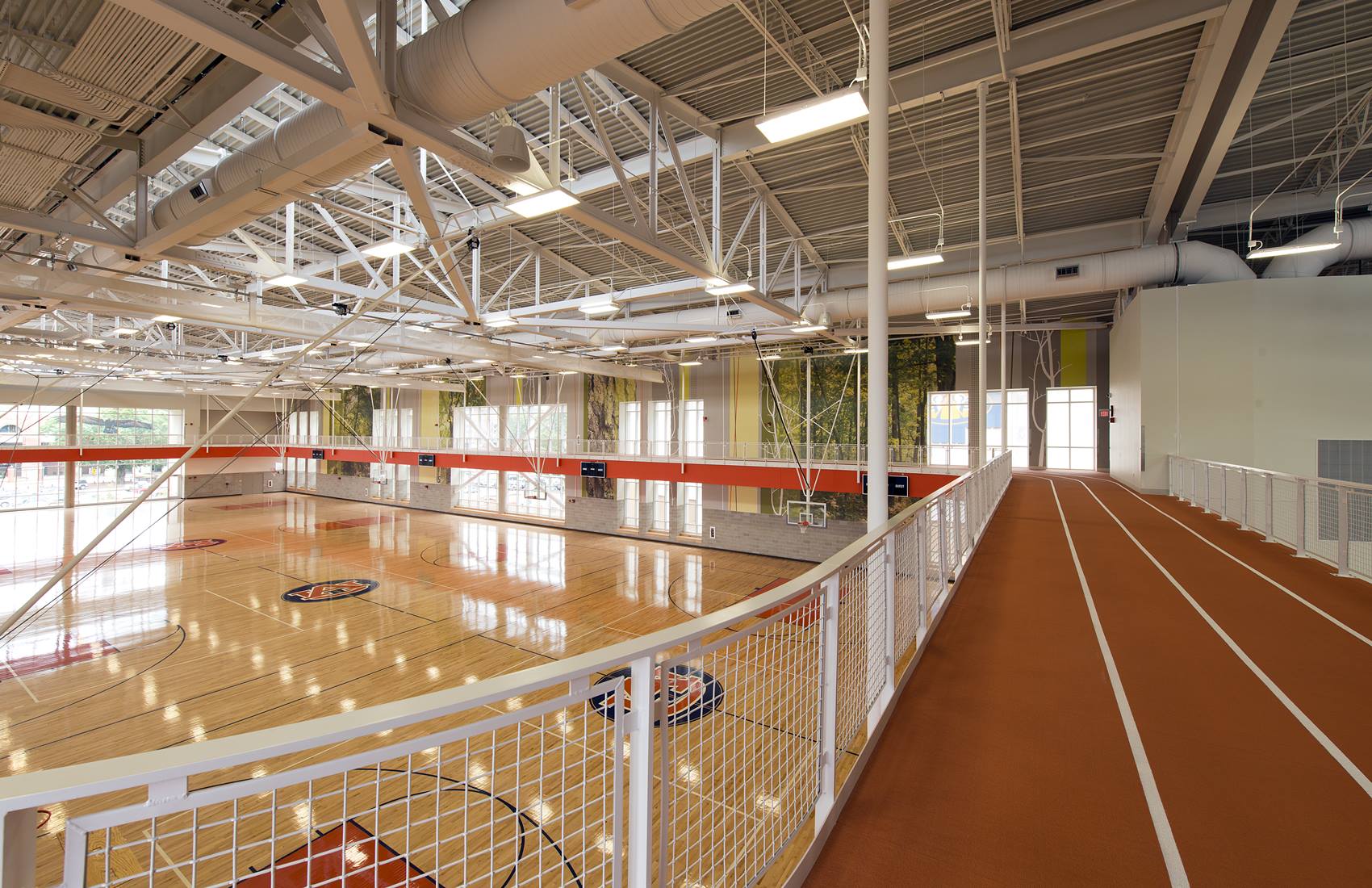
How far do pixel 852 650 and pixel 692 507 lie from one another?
19.0m

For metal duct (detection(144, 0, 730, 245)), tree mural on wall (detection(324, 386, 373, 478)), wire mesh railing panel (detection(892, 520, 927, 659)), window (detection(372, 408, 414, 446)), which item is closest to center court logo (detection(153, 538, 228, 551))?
window (detection(372, 408, 414, 446))

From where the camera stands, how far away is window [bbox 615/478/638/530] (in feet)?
76.4

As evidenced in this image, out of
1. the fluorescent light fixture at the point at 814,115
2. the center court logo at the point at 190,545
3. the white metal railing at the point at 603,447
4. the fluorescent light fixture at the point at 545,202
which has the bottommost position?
the center court logo at the point at 190,545

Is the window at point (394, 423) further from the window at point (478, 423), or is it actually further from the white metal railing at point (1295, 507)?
the white metal railing at point (1295, 507)

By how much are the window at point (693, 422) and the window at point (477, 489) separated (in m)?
10.3

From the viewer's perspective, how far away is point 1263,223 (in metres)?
12.5

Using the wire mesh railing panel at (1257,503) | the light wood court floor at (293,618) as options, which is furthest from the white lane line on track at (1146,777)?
Answer: the wire mesh railing panel at (1257,503)

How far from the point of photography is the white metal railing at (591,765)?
1035 millimetres

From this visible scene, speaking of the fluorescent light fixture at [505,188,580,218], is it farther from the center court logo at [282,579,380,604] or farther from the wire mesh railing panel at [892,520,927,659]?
the center court logo at [282,579,380,604]

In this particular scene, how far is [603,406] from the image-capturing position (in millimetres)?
24453

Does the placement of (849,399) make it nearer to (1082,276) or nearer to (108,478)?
(1082,276)

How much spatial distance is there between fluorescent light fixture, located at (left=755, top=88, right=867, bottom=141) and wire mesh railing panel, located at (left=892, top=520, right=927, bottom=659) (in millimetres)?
2685

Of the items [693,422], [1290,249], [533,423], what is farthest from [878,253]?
[533,423]

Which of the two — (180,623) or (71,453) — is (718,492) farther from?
(71,453)
